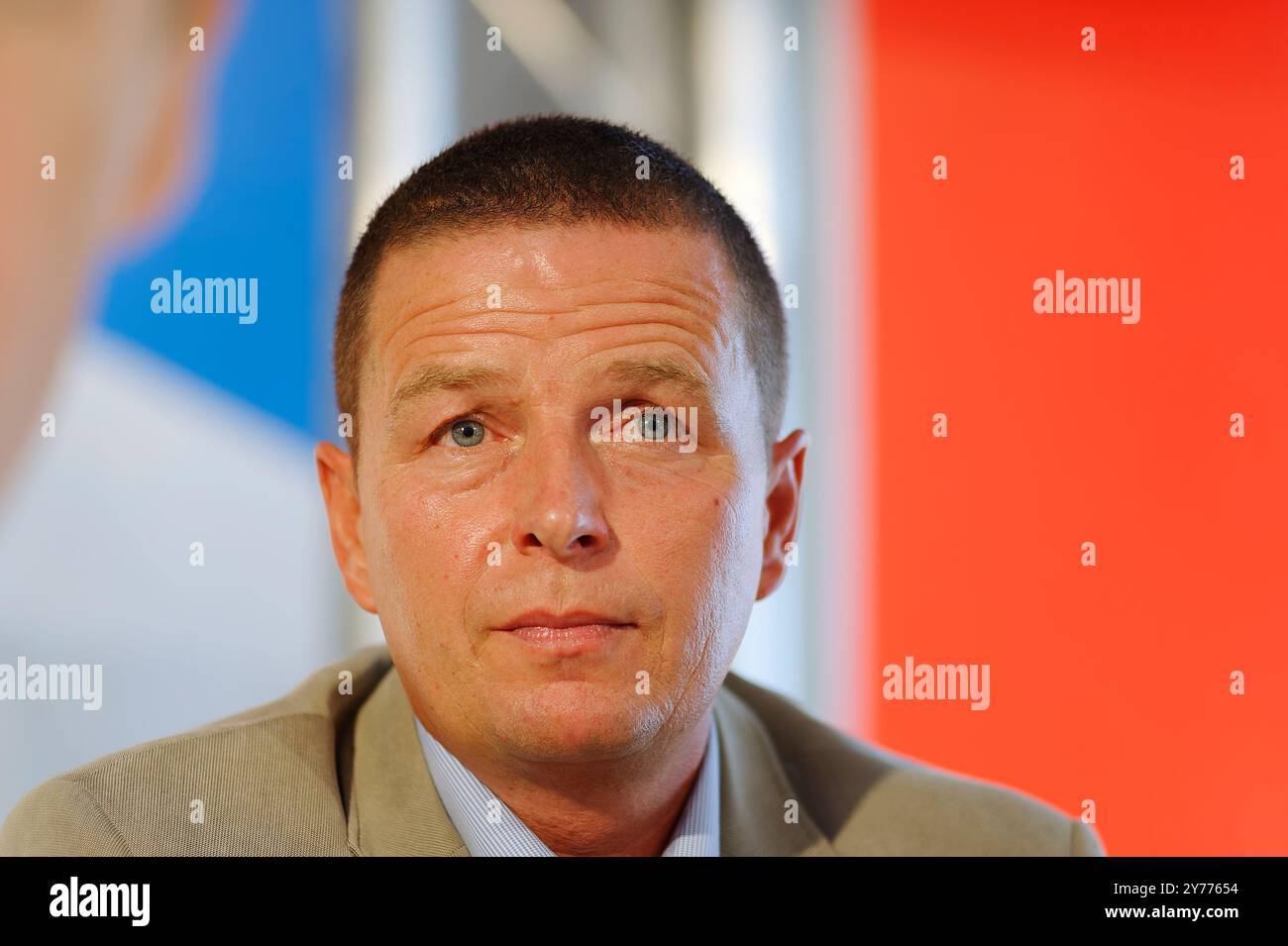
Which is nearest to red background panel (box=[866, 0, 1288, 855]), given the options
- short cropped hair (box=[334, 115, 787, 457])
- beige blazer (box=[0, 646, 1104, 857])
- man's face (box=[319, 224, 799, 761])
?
beige blazer (box=[0, 646, 1104, 857])

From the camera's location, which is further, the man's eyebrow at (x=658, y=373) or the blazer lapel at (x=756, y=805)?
the blazer lapel at (x=756, y=805)

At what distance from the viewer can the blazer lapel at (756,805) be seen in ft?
7.41

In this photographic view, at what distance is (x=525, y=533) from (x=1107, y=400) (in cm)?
200

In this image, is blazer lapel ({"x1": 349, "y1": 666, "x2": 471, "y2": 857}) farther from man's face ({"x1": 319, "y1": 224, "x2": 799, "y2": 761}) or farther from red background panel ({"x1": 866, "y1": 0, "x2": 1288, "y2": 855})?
red background panel ({"x1": 866, "y1": 0, "x2": 1288, "y2": 855})

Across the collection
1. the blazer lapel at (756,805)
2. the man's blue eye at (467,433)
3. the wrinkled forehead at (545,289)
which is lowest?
the blazer lapel at (756,805)

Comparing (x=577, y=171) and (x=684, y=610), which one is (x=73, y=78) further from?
(x=684, y=610)

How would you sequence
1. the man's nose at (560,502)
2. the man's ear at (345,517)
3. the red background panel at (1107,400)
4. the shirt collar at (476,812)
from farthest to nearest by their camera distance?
the red background panel at (1107,400)
the man's ear at (345,517)
the shirt collar at (476,812)
the man's nose at (560,502)

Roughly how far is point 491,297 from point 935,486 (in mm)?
1723

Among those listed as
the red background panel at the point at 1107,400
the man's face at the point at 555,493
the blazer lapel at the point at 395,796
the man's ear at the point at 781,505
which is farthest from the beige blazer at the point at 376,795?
the red background panel at the point at 1107,400

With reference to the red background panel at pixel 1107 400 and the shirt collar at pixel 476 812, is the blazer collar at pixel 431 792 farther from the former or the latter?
the red background panel at pixel 1107 400

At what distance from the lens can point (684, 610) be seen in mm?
1933

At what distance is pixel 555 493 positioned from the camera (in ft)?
6.02
